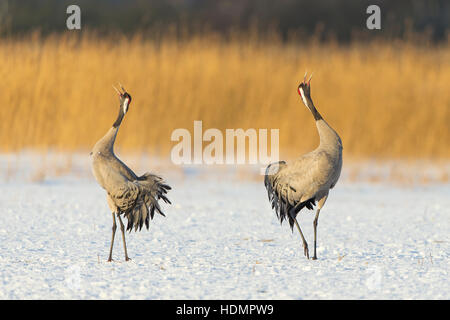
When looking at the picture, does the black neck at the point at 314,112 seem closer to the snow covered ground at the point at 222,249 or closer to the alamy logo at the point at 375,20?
the snow covered ground at the point at 222,249

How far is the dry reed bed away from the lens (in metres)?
8.72

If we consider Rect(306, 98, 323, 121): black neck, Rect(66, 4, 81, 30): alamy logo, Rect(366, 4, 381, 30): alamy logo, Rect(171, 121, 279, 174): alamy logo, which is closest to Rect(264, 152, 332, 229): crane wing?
Rect(306, 98, 323, 121): black neck

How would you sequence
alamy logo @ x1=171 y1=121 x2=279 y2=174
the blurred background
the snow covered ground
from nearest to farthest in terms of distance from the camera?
the snow covered ground < the blurred background < alamy logo @ x1=171 y1=121 x2=279 y2=174

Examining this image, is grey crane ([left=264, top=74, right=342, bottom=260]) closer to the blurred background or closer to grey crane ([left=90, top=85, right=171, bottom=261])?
grey crane ([left=90, top=85, right=171, bottom=261])

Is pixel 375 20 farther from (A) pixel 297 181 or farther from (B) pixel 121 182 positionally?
(B) pixel 121 182

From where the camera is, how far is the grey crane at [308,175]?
3969 millimetres

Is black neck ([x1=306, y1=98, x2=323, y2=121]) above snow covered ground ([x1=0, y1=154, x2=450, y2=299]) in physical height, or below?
above

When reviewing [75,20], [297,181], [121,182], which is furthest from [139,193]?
[75,20]

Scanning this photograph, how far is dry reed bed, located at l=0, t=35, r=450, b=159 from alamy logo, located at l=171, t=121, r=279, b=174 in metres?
0.12

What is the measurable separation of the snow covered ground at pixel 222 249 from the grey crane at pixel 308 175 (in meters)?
0.37

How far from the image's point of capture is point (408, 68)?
9.80m

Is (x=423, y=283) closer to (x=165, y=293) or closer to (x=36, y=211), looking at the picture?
(x=165, y=293)

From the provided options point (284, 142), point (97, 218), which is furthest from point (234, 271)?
point (284, 142)

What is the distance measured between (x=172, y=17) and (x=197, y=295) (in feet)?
69.8
